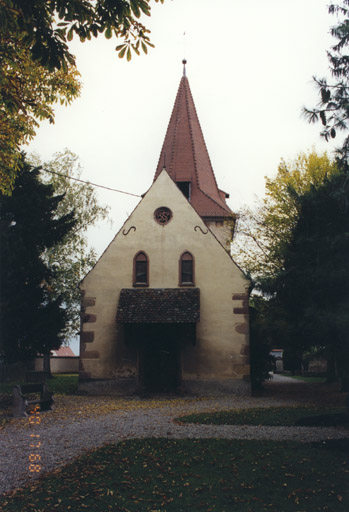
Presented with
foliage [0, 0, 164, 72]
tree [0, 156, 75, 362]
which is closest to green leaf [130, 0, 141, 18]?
foliage [0, 0, 164, 72]

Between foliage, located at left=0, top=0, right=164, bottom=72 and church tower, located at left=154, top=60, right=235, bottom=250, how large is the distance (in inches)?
903

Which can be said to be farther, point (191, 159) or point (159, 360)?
point (191, 159)

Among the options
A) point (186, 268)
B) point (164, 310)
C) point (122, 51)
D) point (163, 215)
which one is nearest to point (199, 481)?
point (122, 51)

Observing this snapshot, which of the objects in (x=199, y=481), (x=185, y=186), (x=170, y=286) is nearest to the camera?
(x=199, y=481)

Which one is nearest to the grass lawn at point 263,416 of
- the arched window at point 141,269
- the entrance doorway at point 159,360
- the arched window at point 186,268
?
the entrance doorway at point 159,360

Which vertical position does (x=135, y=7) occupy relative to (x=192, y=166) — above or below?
below

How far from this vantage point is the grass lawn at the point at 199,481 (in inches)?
246

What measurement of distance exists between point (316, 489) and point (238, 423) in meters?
5.85

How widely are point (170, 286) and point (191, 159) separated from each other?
14.7 metres

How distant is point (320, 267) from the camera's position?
11.1 m

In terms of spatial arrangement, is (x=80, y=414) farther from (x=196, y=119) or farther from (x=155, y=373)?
(x=196, y=119)

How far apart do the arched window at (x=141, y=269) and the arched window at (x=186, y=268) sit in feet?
4.80

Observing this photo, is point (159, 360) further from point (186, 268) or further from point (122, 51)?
point (122, 51)

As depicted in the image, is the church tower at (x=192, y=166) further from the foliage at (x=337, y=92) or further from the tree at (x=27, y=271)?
the foliage at (x=337, y=92)
